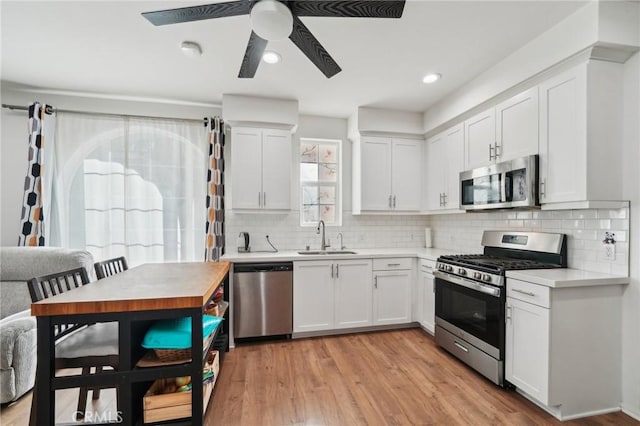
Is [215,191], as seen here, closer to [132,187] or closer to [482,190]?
[132,187]

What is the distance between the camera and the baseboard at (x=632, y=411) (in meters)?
1.95

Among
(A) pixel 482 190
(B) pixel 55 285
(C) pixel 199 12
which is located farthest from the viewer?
(A) pixel 482 190

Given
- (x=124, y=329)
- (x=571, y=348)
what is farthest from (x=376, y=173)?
(x=124, y=329)

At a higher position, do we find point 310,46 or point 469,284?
point 310,46

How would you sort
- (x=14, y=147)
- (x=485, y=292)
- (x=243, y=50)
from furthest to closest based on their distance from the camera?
(x=14, y=147)
(x=243, y=50)
(x=485, y=292)

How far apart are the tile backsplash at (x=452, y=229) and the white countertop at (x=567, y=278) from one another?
3.9 inches

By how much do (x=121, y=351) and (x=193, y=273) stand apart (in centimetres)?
71

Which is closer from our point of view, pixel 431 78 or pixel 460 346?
pixel 460 346

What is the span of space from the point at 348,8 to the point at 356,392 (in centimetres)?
251

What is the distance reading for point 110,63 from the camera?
268 cm

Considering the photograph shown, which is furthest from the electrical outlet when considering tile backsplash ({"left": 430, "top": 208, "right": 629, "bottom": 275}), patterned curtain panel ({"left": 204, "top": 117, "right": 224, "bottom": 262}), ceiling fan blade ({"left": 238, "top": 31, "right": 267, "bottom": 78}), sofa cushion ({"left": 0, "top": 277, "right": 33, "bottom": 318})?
sofa cushion ({"left": 0, "top": 277, "right": 33, "bottom": 318})

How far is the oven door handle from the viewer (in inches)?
90.2

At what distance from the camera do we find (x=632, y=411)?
1.98m

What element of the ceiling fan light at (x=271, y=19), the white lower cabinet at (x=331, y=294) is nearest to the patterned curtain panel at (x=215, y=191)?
the white lower cabinet at (x=331, y=294)
